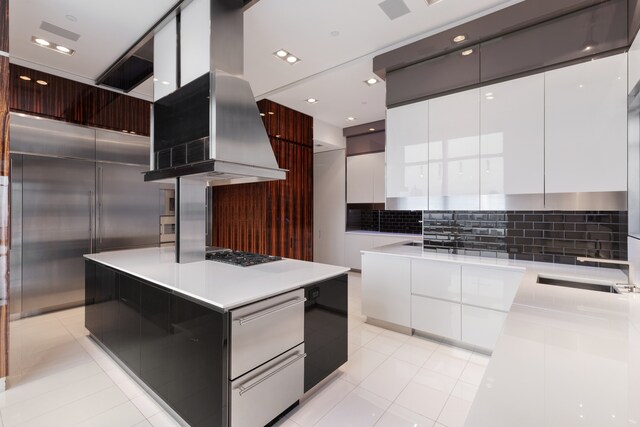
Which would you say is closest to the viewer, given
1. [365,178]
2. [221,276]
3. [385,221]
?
[221,276]

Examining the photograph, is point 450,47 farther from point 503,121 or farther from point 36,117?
point 36,117

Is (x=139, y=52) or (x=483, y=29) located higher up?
(x=139, y=52)

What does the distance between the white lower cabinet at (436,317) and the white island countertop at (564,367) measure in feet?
4.43

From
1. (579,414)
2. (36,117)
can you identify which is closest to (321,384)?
(579,414)

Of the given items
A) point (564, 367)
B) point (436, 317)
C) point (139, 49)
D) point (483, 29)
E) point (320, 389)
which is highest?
point (139, 49)

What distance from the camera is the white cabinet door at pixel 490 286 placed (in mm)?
2451

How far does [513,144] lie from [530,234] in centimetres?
92

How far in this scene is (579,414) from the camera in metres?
0.62

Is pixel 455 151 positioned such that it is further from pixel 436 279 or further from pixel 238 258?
pixel 238 258

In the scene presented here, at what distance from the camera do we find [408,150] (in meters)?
3.22

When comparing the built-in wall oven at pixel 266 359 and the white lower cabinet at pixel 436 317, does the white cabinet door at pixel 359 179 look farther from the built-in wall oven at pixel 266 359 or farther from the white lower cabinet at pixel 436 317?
the built-in wall oven at pixel 266 359

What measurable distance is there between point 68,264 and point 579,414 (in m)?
5.04

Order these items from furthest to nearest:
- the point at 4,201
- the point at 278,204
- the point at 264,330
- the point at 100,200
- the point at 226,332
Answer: the point at 278,204 → the point at 100,200 → the point at 4,201 → the point at 264,330 → the point at 226,332

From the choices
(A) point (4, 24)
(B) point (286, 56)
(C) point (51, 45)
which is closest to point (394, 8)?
(B) point (286, 56)
